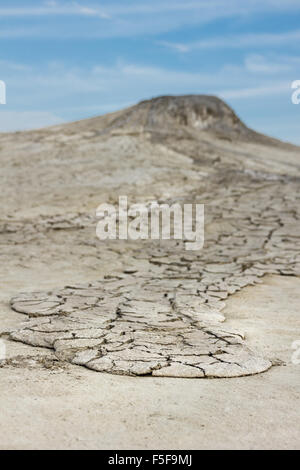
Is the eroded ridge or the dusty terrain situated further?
the eroded ridge

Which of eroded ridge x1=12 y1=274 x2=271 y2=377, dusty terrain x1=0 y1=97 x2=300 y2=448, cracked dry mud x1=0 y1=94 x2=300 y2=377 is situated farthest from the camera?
cracked dry mud x1=0 y1=94 x2=300 y2=377

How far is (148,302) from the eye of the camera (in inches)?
152

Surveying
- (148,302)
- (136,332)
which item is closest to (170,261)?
(148,302)

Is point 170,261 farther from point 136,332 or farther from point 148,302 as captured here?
point 136,332

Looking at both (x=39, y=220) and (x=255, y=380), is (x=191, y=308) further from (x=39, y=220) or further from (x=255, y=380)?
(x=39, y=220)

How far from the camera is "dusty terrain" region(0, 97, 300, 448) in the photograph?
204cm

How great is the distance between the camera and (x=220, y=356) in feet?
9.02

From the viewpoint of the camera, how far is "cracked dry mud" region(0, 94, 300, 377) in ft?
9.23

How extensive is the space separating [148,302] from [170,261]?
1.58m

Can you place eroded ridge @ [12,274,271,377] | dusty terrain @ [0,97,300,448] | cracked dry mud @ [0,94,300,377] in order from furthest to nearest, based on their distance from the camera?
1. cracked dry mud @ [0,94,300,377]
2. eroded ridge @ [12,274,271,377]
3. dusty terrain @ [0,97,300,448]

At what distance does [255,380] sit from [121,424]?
79cm

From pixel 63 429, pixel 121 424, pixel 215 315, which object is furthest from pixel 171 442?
pixel 215 315

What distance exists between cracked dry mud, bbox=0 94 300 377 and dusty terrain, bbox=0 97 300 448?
0.02m

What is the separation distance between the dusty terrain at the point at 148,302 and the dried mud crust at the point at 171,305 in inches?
0.5
